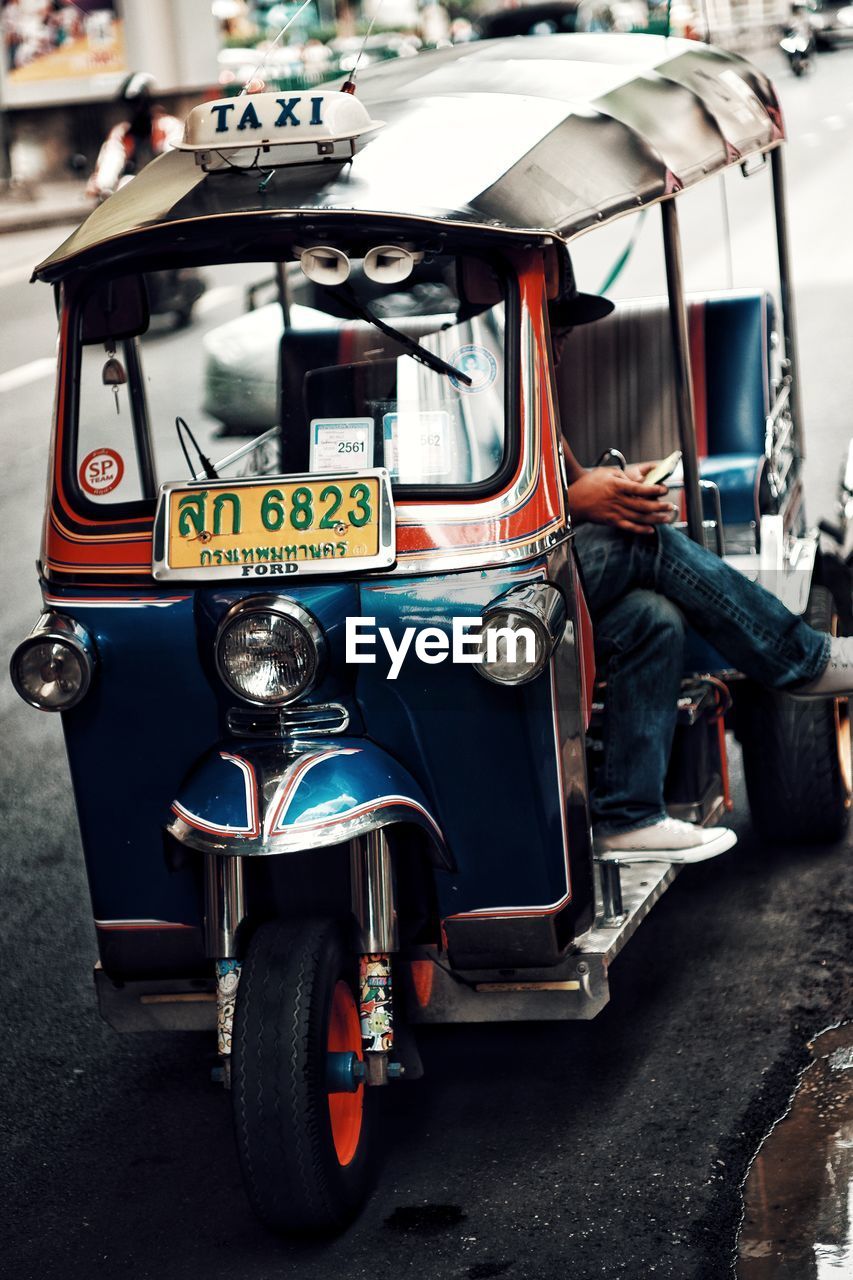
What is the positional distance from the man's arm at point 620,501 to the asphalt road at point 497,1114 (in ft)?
4.33

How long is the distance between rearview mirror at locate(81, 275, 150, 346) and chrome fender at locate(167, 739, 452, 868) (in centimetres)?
108

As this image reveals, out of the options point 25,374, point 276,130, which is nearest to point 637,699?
point 276,130

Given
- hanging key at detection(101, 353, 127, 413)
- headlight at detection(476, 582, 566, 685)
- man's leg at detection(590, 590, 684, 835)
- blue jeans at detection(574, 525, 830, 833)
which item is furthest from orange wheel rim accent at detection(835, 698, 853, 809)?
hanging key at detection(101, 353, 127, 413)

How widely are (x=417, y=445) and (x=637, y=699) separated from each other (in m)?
0.95

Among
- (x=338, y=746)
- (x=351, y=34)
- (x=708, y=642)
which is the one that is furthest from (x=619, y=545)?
(x=351, y=34)

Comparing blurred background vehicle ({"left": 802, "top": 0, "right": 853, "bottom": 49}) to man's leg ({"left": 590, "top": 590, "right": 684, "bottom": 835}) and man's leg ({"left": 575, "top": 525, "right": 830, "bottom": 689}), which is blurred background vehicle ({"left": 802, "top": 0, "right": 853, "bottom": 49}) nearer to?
man's leg ({"left": 575, "top": 525, "right": 830, "bottom": 689})

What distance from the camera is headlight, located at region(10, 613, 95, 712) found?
13.1ft

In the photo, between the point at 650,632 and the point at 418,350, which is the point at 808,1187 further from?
the point at 418,350

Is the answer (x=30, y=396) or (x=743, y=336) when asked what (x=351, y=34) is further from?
(x=743, y=336)

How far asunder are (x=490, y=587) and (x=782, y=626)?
4.03ft

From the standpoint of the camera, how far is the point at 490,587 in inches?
155

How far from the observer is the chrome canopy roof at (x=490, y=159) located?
3.99 metres

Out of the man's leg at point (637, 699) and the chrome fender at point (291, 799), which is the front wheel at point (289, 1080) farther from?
the man's leg at point (637, 699)

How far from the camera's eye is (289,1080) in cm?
368
